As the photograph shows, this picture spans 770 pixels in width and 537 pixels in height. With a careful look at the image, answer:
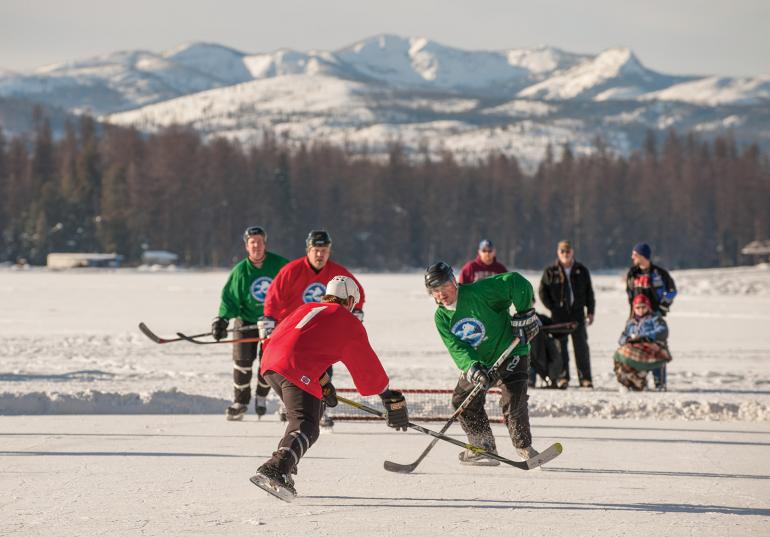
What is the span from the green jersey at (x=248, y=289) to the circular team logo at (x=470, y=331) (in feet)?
9.31

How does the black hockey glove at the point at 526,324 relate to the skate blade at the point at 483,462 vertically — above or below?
above

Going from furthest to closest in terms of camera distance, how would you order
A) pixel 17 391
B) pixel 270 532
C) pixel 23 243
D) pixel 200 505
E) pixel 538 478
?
pixel 23 243, pixel 17 391, pixel 538 478, pixel 200 505, pixel 270 532

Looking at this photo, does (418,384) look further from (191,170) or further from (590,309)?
(191,170)

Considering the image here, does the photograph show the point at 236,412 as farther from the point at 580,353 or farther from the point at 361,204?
the point at 361,204

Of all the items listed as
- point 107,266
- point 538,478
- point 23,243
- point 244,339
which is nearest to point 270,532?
point 538,478

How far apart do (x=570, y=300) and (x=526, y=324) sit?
17.3 ft

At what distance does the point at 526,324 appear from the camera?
245 inches

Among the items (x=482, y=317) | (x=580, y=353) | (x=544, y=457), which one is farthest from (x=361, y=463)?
(x=580, y=353)

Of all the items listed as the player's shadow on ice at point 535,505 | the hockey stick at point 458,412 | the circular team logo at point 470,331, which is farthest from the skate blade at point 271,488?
the circular team logo at point 470,331

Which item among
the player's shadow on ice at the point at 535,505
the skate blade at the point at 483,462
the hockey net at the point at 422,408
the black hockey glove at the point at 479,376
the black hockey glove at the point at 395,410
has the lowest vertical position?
the hockey net at the point at 422,408

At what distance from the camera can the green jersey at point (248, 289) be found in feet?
28.9

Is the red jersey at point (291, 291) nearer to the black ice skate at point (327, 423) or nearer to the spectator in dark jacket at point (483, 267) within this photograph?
the black ice skate at point (327, 423)

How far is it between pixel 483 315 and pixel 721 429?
3272 millimetres

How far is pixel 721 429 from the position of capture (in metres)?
8.50
